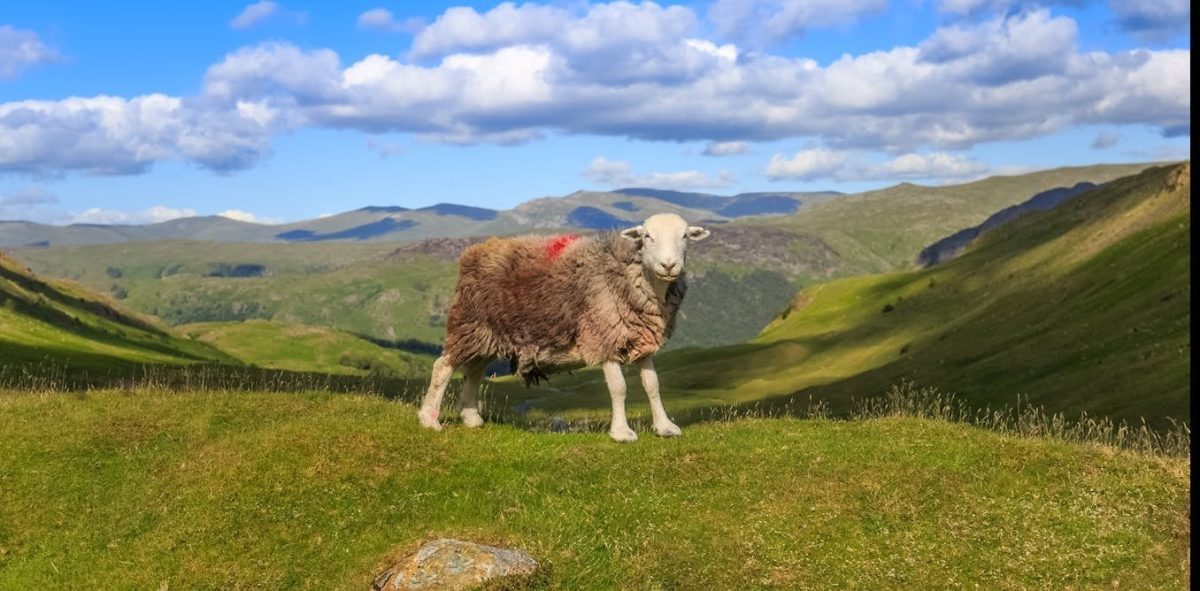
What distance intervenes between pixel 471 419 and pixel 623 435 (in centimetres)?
369

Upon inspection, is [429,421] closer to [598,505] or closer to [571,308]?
[571,308]

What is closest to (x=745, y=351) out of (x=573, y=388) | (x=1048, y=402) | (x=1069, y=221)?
(x=573, y=388)

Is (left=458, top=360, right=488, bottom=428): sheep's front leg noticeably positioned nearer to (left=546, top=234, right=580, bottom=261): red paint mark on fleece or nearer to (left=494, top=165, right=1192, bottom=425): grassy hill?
(left=546, top=234, right=580, bottom=261): red paint mark on fleece

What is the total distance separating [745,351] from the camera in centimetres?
12325

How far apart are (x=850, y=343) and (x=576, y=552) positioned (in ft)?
328

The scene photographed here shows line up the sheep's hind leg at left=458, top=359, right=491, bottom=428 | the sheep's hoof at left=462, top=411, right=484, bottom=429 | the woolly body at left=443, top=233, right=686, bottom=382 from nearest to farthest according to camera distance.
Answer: the woolly body at left=443, top=233, right=686, bottom=382
the sheep's hoof at left=462, top=411, right=484, bottom=429
the sheep's hind leg at left=458, top=359, right=491, bottom=428

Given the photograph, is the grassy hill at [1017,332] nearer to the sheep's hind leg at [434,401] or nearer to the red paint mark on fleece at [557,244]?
the red paint mark on fleece at [557,244]

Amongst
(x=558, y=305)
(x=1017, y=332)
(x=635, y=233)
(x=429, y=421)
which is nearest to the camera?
(x=635, y=233)

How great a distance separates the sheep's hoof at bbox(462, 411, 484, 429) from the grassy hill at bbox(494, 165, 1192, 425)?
21375 mm

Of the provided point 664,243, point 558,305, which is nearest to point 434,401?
point 558,305

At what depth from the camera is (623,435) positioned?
773 inches

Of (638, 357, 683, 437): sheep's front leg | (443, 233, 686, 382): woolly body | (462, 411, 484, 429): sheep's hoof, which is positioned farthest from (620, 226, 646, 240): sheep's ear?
(462, 411, 484, 429): sheep's hoof

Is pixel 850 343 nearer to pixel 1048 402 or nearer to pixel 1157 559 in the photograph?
pixel 1048 402

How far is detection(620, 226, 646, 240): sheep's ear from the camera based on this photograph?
1958cm
